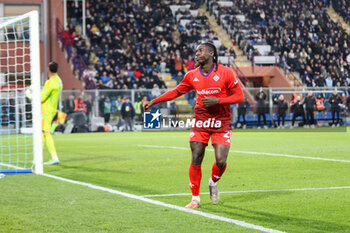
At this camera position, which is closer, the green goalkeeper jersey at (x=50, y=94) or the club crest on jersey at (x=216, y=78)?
the club crest on jersey at (x=216, y=78)

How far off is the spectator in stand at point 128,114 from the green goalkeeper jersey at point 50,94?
733 inches

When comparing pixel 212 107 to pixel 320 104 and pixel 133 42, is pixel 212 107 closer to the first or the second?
pixel 320 104

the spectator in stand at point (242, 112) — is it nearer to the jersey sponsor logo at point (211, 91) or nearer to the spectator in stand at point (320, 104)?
the spectator in stand at point (320, 104)

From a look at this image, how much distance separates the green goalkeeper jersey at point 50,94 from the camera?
12.2m

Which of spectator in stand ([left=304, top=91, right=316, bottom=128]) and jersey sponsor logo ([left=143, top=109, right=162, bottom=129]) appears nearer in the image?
jersey sponsor logo ([left=143, top=109, right=162, bottom=129])

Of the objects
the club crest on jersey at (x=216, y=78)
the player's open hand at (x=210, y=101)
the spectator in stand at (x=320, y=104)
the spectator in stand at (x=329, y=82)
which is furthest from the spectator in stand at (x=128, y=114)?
the player's open hand at (x=210, y=101)

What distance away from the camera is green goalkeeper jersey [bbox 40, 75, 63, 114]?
40.1 ft

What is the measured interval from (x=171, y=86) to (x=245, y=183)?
27913mm

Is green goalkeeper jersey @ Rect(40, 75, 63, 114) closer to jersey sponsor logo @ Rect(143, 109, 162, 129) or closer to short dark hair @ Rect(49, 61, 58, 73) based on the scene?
short dark hair @ Rect(49, 61, 58, 73)

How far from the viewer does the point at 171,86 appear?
3666 cm

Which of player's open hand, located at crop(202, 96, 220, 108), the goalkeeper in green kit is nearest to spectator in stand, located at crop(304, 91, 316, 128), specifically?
the goalkeeper in green kit

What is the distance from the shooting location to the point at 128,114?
31156mm

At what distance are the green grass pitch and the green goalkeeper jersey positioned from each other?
1.21 m

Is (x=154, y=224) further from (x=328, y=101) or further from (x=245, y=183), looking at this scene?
(x=328, y=101)
